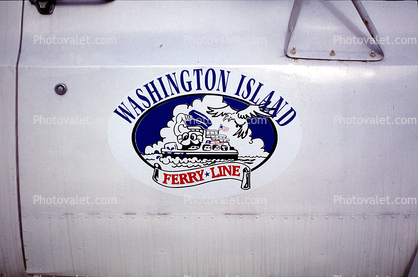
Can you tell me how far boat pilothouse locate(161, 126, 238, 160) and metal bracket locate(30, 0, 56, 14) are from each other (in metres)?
A: 1.09

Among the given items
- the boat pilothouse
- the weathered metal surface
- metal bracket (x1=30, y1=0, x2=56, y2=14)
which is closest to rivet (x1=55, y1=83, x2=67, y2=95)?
the weathered metal surface

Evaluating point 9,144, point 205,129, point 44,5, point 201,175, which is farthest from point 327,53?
point 9,144

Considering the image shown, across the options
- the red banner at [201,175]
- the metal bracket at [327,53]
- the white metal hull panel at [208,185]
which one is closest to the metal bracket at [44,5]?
the white metal hull panel at [208,185]

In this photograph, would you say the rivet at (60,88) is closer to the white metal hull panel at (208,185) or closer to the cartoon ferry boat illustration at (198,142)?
the white metal hull panel at (208,185)

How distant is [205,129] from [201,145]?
3.7 inches

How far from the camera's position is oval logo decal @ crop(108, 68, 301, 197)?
1.68 metres

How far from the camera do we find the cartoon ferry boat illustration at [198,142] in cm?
169

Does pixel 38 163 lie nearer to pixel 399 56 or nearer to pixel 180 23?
pixel 180 23

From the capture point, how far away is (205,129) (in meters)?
1.69

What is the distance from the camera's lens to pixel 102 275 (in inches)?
71.1

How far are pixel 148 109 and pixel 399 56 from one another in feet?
4.94

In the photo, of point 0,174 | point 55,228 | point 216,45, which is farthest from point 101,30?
point 55,228

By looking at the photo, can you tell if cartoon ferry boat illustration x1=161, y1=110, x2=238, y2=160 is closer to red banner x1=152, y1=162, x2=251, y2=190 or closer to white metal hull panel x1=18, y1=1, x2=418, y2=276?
red banner x1=152, y1=162, x2=251, y2=190

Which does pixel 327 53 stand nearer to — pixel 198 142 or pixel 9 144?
pixel 198 142
